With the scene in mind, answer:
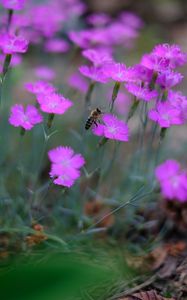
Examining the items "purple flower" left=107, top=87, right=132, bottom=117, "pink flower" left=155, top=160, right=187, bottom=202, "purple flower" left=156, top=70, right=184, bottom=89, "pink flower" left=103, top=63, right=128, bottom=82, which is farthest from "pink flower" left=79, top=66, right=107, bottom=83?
"purple flower" left=107, top=87, right=132, bottom=117

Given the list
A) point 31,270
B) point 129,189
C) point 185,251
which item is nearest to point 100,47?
point 129,189

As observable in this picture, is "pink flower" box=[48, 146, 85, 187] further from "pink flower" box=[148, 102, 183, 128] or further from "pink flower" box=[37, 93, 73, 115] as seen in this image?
"pink flower" box=[148, 102, 183, 128]

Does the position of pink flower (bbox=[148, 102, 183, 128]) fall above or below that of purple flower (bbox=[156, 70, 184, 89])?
below

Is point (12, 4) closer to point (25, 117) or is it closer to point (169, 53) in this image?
point (25, 117)

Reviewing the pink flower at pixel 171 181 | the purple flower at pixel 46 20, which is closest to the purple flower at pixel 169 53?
the pink flower at pixel 171 181

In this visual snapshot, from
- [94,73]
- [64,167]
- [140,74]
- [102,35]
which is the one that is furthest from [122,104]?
[64,167]

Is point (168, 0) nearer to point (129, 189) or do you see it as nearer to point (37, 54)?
point (37, 54)

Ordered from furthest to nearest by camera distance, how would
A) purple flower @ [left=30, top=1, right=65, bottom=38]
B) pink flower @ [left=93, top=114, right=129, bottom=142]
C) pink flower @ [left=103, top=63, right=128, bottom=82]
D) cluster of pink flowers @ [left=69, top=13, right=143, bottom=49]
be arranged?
purple flower @ [left=30, top=1, right=65, bottom=38] → cluster of pink flowers @ [left=69, top=13, right=143, bottom=49] → pink flower @ [left=103, top=63, right=128, bottom=82] → pink flower @ [left=93, top=114, right=129, bottom=142]
